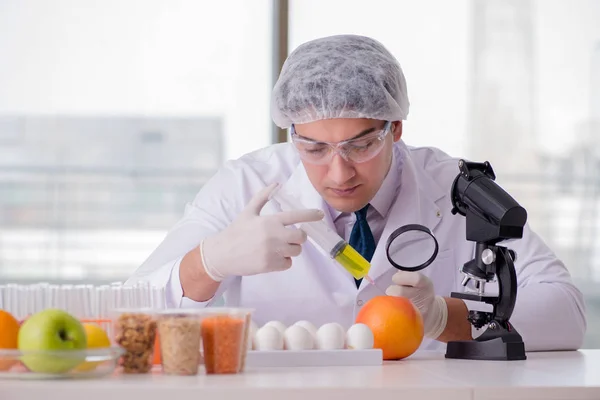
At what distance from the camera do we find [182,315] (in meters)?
1.33

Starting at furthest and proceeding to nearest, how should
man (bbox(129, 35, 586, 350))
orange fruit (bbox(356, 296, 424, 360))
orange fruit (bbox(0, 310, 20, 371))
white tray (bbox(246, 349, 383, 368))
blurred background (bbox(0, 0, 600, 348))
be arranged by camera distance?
1. blurred background (bbox(0, 0, 600, 348))
2. man (bbox(129, 35, 586, 350))
3. orange fruit (bbox(356, 296, 424, 360))
4. white tray (bbox(246, 349, 383, 368))
5. orange fruit (bbox(0, 310, 20, 371))

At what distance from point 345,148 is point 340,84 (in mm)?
164

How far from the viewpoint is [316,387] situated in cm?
120

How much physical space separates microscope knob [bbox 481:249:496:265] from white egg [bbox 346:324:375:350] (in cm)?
29

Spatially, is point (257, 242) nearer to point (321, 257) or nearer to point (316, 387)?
point (321, 257)

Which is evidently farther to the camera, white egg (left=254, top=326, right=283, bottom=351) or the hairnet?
the hairnet

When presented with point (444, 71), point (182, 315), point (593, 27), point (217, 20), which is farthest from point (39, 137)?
point (182, 315)

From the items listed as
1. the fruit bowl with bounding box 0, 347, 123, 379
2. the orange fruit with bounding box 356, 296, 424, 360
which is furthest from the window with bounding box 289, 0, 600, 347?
the fruit bowl with bounding box 0, 347, 123, 379

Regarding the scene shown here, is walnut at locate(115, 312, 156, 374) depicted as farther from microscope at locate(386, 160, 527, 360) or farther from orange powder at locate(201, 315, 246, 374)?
microscope at locate(386, 160, 527, 360)

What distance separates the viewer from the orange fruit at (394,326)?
1.65 meters

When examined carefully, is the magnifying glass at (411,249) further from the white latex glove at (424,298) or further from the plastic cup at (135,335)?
the plastic cup at (135,335)

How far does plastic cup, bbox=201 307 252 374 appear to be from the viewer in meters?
1.35

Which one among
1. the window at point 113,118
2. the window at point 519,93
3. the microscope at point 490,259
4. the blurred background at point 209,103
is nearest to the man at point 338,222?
Result: the microscope at point 490,259

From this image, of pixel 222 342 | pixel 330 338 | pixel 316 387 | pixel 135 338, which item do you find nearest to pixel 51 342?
pixel 135 338
